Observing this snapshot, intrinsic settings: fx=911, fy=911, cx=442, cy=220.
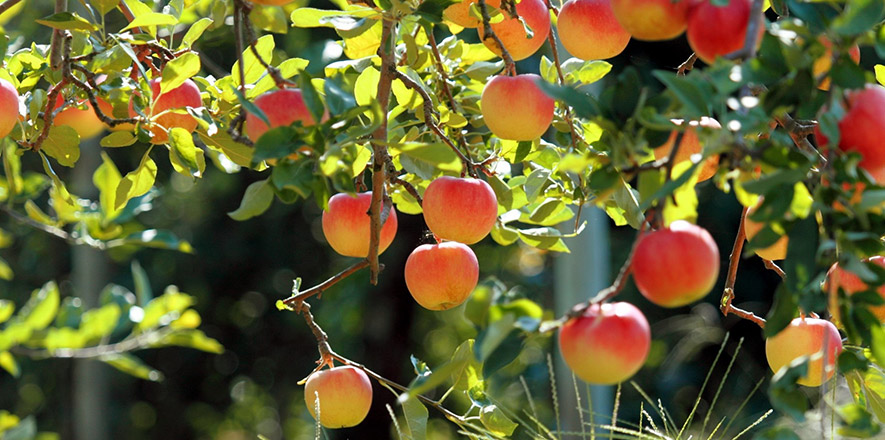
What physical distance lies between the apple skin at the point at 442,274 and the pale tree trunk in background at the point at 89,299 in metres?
3.19

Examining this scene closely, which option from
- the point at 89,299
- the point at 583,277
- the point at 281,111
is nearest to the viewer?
the point at 281,111

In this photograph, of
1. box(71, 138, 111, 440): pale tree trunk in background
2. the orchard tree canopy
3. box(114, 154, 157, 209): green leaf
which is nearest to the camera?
the orchard tree canopy

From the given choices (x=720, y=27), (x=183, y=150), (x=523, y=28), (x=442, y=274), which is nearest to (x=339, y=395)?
(x=442, y=274)

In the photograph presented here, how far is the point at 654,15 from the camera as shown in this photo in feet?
1.65

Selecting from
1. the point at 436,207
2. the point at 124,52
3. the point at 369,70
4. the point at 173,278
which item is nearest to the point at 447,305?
the point at 436,207

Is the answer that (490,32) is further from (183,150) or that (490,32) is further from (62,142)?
(62,142)

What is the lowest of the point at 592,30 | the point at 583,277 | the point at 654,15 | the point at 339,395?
the point at 583,277

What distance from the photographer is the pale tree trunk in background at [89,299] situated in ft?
12.3

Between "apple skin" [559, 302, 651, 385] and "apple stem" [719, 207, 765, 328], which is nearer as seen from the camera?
"apple skin" [559, 302, 651, 385]

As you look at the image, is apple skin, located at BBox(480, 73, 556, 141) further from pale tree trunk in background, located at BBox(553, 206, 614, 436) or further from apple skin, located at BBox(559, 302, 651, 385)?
pale tree trunk in background, located at BBox(553, 206, 614, 436)

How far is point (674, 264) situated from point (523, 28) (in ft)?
1.18

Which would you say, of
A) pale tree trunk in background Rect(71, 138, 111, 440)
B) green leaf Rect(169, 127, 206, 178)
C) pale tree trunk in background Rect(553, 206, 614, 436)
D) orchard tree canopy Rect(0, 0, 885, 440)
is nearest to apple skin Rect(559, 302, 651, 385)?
orchard tree canopy Rect(0, 0, 885, 440)

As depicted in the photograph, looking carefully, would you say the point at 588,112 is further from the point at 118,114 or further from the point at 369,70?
the point at 118,114

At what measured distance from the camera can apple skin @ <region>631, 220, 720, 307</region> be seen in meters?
0.46
